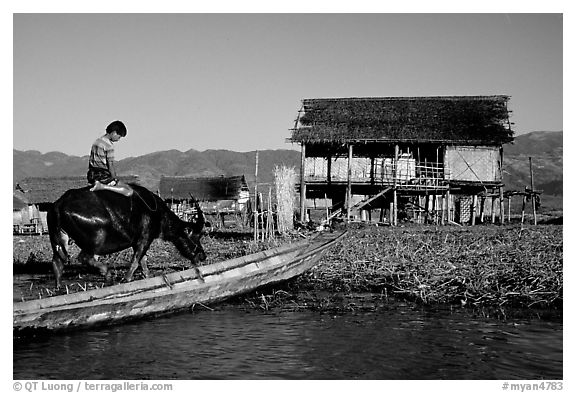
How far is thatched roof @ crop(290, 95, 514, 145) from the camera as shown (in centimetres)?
2597

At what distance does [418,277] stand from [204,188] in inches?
1334

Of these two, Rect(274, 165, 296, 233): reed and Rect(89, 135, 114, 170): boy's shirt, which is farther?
Rect(274, 165, 296, 233): reed

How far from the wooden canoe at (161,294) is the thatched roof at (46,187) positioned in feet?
83.2

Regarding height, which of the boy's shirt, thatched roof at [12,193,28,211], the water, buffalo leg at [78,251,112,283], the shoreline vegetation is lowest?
the water

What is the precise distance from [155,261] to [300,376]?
8193 mm

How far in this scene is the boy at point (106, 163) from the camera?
30.5 feet

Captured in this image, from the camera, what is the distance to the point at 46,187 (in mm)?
34750

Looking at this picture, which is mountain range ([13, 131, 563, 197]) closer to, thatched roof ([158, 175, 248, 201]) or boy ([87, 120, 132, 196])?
thatched roof ([158, 175, 248, 201])

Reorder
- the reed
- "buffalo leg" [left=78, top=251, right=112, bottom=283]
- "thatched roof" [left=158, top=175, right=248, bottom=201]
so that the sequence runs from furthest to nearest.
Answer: "thatched roof" [left=158, top=175, right=248, bottom=201] < the reed < "buffalo leg" [left=78, top=251, right=112, bottom=283]

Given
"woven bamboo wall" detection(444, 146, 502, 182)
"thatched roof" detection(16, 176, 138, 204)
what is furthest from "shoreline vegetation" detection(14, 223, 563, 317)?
"thatched roof" detection(16, 176, 138, 204)

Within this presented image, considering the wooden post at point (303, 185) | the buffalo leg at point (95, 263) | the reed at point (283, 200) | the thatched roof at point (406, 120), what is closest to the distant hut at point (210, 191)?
the wooden post at point (303, 185)

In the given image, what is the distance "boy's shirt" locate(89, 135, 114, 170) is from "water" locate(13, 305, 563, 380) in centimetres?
260
